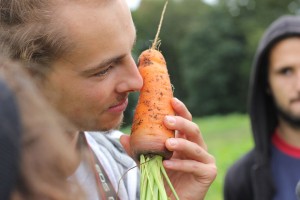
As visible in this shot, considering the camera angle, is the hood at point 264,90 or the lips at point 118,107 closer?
the lips at point 118,107

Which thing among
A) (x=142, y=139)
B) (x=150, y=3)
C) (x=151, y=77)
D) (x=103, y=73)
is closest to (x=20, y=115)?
(x=103, y=73)

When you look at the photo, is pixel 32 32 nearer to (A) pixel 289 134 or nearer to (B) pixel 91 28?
(B) pixel 91 28

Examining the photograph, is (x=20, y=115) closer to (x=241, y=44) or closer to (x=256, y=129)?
(x=256, y=129)

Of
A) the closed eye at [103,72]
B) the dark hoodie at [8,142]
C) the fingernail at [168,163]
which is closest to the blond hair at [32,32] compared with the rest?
the closed eye at [103,72]

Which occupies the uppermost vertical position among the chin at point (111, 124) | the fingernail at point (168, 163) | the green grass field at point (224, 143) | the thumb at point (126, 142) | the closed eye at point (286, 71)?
the chin at point (111, 124)

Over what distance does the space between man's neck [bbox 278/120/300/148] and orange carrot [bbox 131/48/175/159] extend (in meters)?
1.73

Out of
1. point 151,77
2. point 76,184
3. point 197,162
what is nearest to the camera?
point 76,184

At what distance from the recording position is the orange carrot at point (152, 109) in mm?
2297

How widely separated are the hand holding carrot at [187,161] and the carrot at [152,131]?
0.14ft

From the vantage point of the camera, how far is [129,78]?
2148 mm

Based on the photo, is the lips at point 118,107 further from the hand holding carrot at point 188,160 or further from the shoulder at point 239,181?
the shoulder at point 239,181

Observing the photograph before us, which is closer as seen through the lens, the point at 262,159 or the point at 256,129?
the point at 262,159

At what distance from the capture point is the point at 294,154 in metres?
3.88

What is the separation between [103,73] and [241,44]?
4372cm
